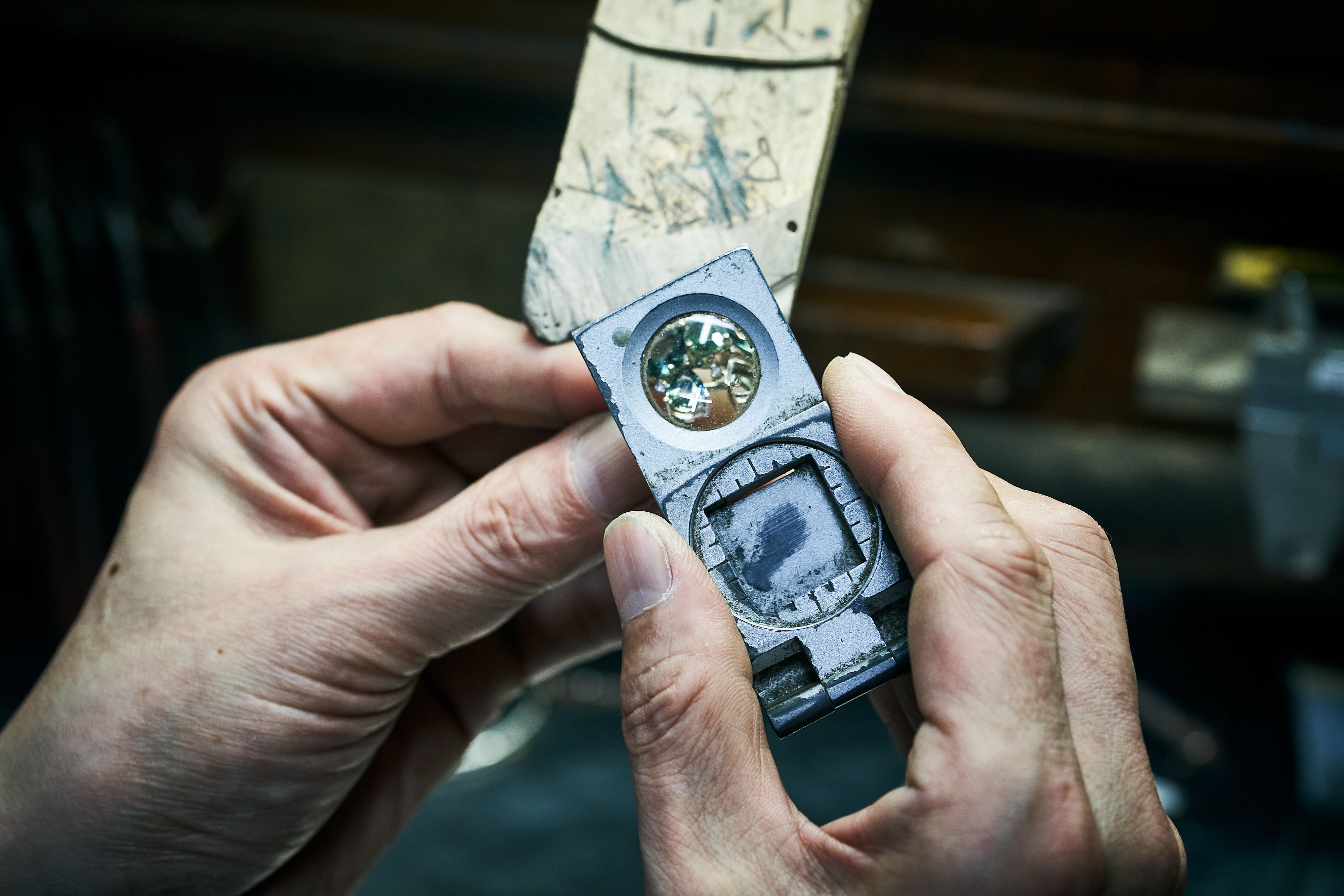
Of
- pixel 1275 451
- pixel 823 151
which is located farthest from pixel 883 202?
pixel 823 151

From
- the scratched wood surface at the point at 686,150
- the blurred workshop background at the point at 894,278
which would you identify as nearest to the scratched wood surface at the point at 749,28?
the scratched wood surface at the point at 686,150

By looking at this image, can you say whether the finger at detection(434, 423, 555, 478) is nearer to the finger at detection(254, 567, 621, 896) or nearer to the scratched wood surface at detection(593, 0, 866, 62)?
the finger at detection(254, 567, 621, 896)

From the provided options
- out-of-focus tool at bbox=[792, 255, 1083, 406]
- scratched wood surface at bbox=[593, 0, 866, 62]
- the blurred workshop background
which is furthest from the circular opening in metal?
the blurred workshop background

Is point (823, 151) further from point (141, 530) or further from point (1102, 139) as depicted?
point (1102, 139)

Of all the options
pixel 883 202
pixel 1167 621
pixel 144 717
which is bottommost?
pixel 1167 621

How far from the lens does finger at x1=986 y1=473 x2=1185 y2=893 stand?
1.55 ft

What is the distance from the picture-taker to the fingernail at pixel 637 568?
505 millimetres

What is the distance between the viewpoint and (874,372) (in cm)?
55

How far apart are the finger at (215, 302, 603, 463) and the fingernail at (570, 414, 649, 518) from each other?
0.05 m

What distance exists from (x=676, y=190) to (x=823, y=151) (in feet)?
0.33

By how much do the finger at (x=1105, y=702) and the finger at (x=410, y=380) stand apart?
31 centimetres

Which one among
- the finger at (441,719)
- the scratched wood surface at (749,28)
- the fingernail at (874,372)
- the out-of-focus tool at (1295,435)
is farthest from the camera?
the out-of-focus tool at (1295,435)

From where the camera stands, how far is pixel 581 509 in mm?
613

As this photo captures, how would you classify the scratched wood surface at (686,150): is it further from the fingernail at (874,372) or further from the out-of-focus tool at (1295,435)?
the out-of-focus tool at (1295,435)
